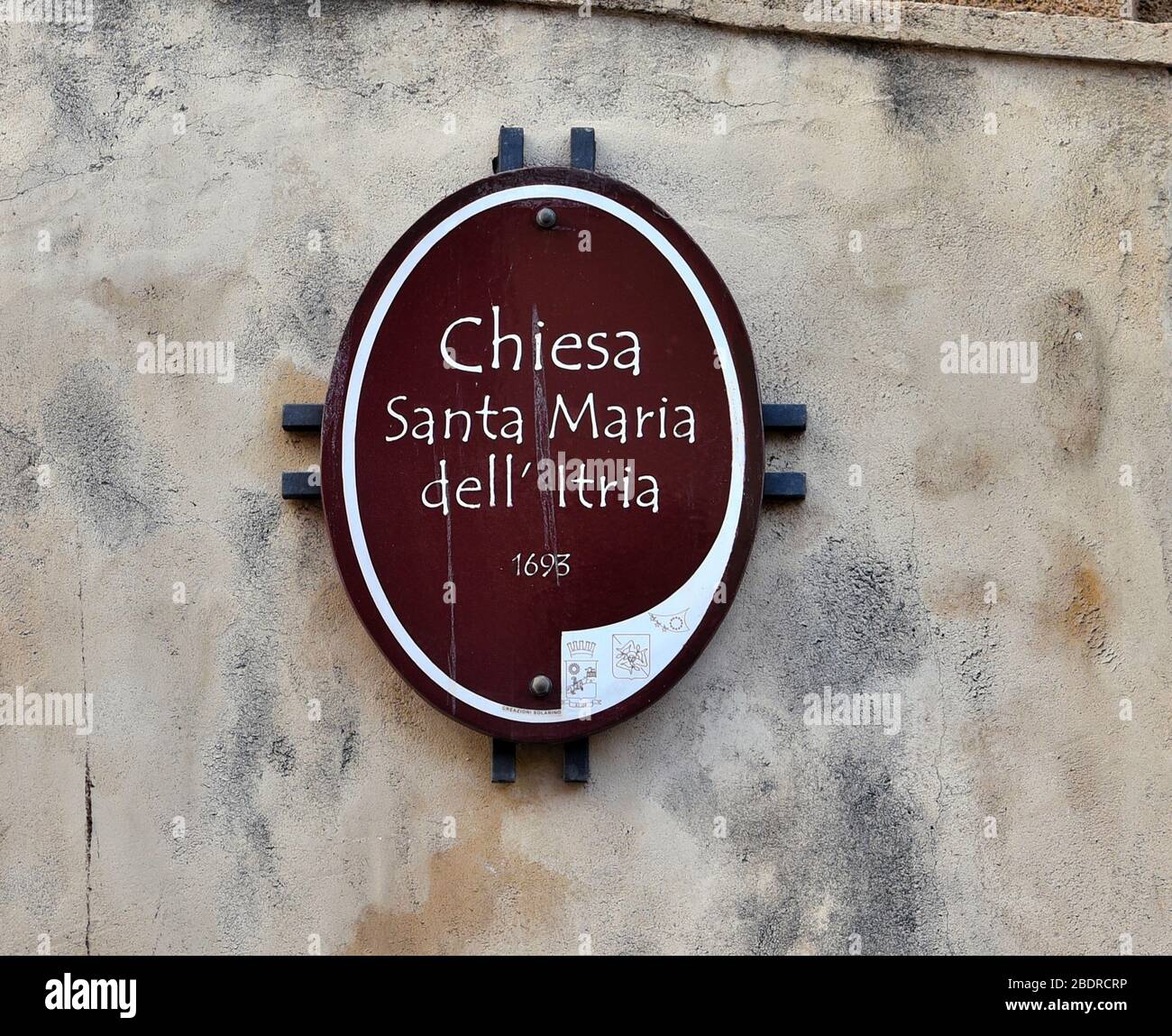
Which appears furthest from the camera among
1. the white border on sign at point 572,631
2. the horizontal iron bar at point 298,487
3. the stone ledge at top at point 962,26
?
the stone ledge at top at point 962,26

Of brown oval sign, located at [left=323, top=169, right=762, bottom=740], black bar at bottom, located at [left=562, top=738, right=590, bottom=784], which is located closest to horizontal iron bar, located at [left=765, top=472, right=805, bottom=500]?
brown oval sign, located at [left=323, top=169, right=762, bottom=740]

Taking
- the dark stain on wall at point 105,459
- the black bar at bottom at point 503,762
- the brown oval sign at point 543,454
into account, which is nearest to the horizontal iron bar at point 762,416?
the brown oval sign at point 543,454

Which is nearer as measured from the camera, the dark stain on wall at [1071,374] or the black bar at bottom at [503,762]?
the black bar at bottom at [503,762]

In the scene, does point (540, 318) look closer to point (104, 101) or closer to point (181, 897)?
point (104, 101)

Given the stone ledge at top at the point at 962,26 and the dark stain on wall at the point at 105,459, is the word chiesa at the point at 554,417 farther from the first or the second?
the stone ledge at top at the point at 962,26

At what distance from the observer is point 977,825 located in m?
4.22

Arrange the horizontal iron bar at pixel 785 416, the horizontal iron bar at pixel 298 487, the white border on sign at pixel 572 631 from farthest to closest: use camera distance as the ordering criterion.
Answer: the horizontal iron bar at pixel 785 416
the horizontal iron bar at pixel 298 487
the white border on sign at pixel 572 631

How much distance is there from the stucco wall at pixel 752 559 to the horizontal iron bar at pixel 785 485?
9 cm

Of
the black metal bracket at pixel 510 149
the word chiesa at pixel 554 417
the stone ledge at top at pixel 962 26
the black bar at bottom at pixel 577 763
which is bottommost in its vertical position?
the black bar at bottom at pixel 577 763

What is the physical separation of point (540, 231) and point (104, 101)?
4.94 ft

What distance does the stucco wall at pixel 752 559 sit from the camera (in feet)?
13.4

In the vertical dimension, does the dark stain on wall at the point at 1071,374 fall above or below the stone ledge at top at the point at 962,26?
below

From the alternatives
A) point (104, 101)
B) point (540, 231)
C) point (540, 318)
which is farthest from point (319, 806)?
point (104, 101)

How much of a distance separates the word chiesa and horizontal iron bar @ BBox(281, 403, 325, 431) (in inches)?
9.8
